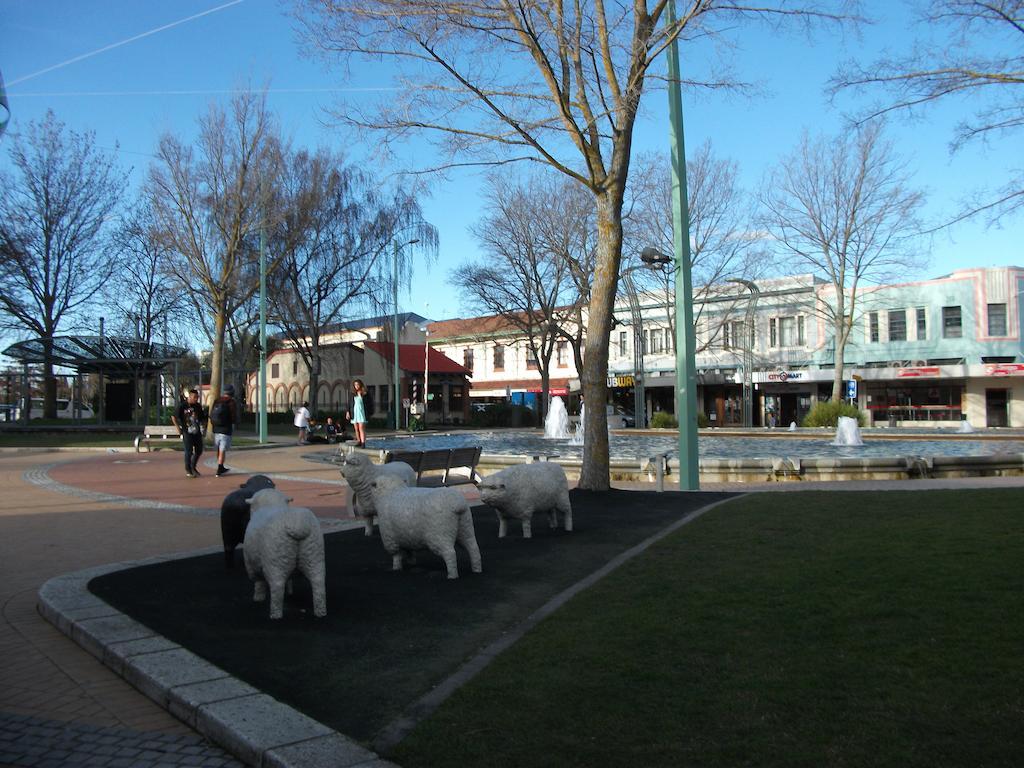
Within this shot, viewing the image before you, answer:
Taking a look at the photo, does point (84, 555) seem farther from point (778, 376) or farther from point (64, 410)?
point (64, 410)

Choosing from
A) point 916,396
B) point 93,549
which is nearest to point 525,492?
point 93,549

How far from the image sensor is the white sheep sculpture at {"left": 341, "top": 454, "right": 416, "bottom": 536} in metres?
8.62

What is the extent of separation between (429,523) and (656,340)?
51.5m

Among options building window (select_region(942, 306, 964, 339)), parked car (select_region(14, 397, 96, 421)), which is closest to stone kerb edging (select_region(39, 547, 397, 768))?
building window (select_region(942, 306, 964, 339))

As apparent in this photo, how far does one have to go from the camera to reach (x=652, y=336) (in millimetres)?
57531

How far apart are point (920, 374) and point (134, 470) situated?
39.0 m

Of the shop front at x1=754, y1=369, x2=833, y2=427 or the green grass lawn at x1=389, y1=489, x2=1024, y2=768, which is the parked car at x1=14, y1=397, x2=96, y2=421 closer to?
the shop front at x1=754, y1=369, x2=833, y2=427

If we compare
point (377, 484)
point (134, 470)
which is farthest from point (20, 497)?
point (377, 484)

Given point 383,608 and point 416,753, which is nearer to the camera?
point 416,753

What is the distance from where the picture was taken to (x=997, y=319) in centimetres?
4338

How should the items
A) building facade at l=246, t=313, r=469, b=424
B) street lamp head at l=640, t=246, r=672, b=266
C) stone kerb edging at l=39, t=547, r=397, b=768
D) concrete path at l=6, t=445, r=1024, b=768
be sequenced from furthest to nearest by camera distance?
building facade at l=246, t=313, r=469, b=424, street lamp head at l=640, t=246, r=672, b=266, concrete path at l=6, t=445, r=1024, b=768, stone kerb edging at l=39, t=547, r=397, b=768

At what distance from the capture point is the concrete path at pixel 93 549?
4.18 metres

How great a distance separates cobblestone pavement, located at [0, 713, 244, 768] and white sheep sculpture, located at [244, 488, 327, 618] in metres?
1.70

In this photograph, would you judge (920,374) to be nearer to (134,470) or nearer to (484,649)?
(134,470)
